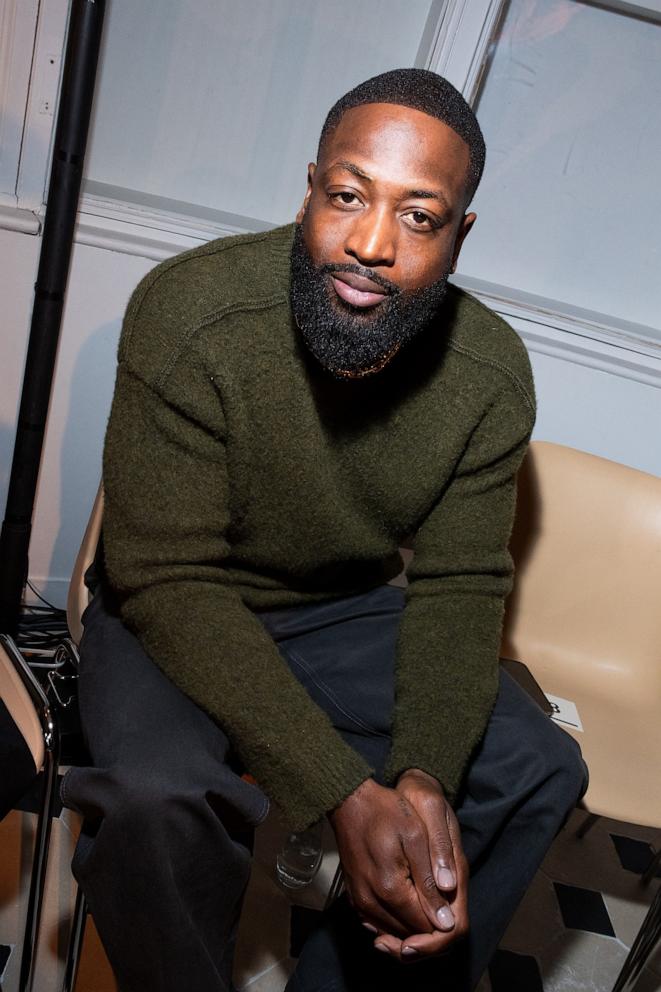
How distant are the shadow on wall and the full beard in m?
0.88

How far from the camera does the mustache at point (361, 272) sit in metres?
1.20

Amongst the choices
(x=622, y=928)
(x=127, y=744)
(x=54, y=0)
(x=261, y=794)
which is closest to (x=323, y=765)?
(x=261, y=794)

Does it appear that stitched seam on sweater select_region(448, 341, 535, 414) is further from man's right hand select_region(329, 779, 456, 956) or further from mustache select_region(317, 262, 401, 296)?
man's right hand select_region(329, 779, 456, 956)

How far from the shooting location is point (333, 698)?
4.71 feet

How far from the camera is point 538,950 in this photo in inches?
68.2

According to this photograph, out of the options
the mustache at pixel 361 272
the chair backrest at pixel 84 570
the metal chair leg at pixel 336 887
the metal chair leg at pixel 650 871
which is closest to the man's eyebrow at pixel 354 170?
the mustache at pixel 361 272

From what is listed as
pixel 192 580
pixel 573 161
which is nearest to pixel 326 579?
pixel 192 580

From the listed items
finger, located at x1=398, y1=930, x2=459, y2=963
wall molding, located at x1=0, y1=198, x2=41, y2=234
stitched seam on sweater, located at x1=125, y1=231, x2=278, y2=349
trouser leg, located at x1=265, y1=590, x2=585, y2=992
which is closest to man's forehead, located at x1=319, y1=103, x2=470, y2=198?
stitched seam on sweater, located at x1=125, y1=231, x2=278, y2=349

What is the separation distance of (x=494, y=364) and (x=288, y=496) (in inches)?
15.1

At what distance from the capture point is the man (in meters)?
1.14

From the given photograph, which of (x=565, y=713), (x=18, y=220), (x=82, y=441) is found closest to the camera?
(x=565, y=713)

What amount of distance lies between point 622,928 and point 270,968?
2.51ft

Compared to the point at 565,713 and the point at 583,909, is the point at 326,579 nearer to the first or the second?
the point at 565,713

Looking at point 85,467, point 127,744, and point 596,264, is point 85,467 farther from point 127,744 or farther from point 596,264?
point 596,264
